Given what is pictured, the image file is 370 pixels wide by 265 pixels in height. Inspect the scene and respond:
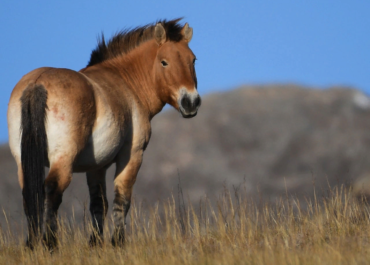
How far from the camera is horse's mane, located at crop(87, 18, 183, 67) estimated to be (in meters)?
7.53

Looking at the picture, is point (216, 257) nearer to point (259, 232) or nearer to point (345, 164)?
point (259, 232)

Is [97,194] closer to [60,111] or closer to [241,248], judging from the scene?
[60,111]

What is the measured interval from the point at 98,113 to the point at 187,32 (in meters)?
2.53

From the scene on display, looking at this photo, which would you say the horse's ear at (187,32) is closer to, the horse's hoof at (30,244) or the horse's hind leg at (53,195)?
the horse's hind leg at (53,195)

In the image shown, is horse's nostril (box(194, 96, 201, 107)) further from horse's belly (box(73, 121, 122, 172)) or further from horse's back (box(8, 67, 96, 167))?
horse's back (box(8, 67, 96, 167))

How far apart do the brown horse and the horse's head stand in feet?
0.05

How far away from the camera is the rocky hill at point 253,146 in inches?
856

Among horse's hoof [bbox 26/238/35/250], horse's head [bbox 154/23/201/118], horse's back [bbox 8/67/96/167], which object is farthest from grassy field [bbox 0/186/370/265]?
horse's head [bbox 154/23/201/118]

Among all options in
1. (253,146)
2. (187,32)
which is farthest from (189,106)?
(253,146)

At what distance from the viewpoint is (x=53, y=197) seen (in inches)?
205

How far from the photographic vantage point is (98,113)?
19.1ft

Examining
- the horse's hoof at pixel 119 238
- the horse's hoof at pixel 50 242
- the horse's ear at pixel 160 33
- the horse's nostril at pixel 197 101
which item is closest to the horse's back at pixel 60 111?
the horse's hoof at pixel 50 242

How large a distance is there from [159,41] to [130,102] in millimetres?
1220

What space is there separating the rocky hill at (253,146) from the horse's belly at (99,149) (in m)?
15.5
